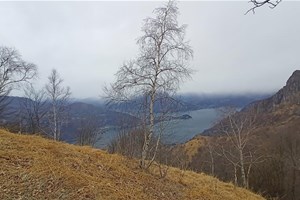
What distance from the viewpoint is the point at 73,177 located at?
7.74 metres

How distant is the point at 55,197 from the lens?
656 centimetres

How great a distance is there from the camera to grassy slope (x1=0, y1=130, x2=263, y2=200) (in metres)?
6.82

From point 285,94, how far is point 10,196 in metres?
139

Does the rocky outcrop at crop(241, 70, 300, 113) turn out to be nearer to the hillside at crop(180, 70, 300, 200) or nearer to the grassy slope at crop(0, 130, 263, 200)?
the hillside at crop(180, 70, 300, 200)

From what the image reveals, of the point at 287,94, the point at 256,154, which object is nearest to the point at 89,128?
the point at 256,154

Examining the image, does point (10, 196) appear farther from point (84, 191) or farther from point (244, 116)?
point (244, 116)

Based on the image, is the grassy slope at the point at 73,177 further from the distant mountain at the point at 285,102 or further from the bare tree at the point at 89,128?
the distant mountain at the point at 285,102

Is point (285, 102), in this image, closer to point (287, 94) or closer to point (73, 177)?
point (287, 94)

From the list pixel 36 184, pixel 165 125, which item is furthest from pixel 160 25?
pixel 36 184

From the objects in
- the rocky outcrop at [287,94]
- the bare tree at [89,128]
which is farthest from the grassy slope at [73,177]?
the rocky outcrop at [287,94]

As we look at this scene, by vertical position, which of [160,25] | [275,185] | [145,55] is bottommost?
[275,185]

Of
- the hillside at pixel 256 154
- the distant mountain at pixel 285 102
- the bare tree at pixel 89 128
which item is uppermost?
the distant mountain at pixel 285 102

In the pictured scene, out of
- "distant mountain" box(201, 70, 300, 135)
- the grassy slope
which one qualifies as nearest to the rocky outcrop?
"distant mountain" box(201, 70, 300, 135)

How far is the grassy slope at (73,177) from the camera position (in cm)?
682
